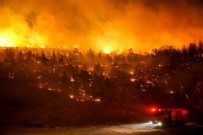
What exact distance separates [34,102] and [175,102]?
2905 centimetres

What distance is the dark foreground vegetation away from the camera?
63000mm

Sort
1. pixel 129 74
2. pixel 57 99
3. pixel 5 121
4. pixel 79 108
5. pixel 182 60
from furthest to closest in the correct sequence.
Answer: pixel 182 60 < pixel 129 74 < pixel 57 99 < pixel 79 108 < pixel 5 121

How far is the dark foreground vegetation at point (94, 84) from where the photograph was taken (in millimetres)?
63000

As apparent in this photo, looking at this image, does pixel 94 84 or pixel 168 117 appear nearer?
pixel 168 117

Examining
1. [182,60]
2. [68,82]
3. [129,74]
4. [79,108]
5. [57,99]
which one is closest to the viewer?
[79,108]

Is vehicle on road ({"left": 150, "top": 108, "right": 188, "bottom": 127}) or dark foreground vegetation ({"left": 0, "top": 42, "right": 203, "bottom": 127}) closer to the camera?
vehicle on road ({"left": 150, "top": 108, "right": 188, "bottom": 127})

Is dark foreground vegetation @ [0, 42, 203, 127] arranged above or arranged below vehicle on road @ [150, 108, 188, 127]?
above

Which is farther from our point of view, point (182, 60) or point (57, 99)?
point (182, 60)

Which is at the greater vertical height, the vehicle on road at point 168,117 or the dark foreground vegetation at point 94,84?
the dark foreground vegetation at point 94,84

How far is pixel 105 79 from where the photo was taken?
283ft

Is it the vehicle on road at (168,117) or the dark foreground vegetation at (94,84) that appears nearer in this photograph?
the vehicle on road at (168,117)

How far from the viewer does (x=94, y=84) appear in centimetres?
8281

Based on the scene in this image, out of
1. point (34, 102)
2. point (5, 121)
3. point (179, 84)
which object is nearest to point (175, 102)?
point (179, 84)

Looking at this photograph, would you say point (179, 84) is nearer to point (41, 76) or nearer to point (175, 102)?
point (175, 102)
